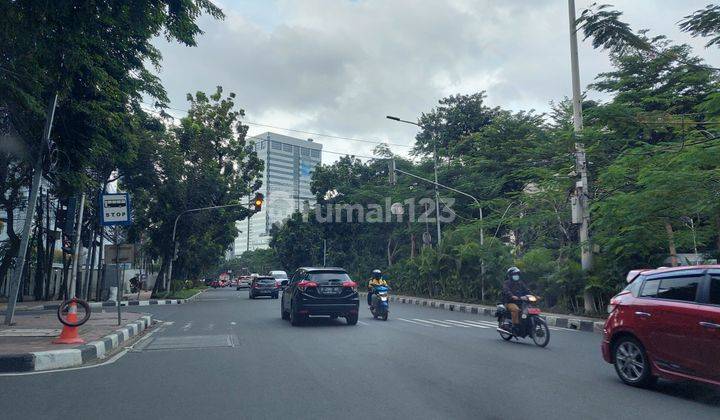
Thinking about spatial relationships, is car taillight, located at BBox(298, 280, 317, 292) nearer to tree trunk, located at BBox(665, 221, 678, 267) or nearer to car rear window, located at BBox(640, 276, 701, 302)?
car rear window, located at BBox(640, 276, 701, 302)

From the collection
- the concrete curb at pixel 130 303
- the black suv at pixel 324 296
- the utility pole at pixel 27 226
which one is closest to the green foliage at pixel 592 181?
the black suv at pixel 324 296

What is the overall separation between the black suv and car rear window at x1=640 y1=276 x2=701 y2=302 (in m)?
8.43

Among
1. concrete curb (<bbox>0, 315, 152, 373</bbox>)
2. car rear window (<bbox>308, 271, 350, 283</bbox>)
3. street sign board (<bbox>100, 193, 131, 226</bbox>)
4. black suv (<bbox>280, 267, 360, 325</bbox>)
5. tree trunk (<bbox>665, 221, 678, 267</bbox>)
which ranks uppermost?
street sign board (<bbox>100, 193, 131, 226</bbox>)

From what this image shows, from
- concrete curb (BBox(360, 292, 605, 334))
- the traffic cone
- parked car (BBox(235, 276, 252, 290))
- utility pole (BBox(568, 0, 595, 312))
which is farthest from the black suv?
parked car (BBox(235, 276, 252, 290))

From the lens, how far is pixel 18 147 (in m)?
14.5

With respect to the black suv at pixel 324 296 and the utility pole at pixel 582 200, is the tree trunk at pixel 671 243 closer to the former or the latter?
the utility pole at pixel 582 200

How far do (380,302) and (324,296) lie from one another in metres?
2.56

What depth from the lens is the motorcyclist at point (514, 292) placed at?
36.1 feet

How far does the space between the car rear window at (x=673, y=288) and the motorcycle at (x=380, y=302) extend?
385 inches

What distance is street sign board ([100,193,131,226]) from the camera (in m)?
13.1

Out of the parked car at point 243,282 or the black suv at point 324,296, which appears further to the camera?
the parked car at point 243,282

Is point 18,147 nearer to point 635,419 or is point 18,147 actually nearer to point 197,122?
point 635,419

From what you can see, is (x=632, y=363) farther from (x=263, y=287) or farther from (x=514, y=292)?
(x=263, y=287)

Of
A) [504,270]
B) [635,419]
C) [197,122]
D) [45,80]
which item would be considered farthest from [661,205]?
[197,122]
